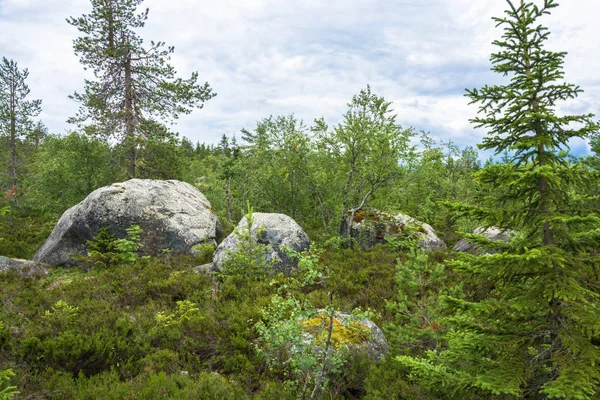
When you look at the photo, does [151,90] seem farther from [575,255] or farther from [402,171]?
[575,255]

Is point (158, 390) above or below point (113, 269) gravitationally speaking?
below

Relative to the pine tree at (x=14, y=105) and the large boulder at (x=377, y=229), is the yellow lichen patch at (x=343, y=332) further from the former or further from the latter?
the pine tree at (x=14, y=105)

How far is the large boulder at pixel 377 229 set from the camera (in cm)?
1495

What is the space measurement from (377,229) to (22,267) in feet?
42.9

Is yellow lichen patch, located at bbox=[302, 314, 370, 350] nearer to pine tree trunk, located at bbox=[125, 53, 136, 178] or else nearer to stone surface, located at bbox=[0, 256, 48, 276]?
stone surface, located at bbox=[0, 256, 48, 276]

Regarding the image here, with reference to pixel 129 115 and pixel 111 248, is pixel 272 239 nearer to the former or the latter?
pixel 111 248

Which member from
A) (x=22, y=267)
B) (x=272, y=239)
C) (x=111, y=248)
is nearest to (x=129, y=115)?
(x=111, y=248)

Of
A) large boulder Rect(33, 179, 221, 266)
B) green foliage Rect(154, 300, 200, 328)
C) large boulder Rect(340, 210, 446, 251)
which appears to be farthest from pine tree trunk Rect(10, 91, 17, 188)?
large boulder Rect(340, 210, 446, 251)

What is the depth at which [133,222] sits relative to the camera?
45.9 ft

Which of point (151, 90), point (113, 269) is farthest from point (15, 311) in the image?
point (151, 90)

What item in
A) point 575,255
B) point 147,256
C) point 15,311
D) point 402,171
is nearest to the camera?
point 575,255

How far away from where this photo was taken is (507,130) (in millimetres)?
3998

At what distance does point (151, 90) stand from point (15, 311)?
49.3ft

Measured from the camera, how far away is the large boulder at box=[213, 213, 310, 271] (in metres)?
11.9
